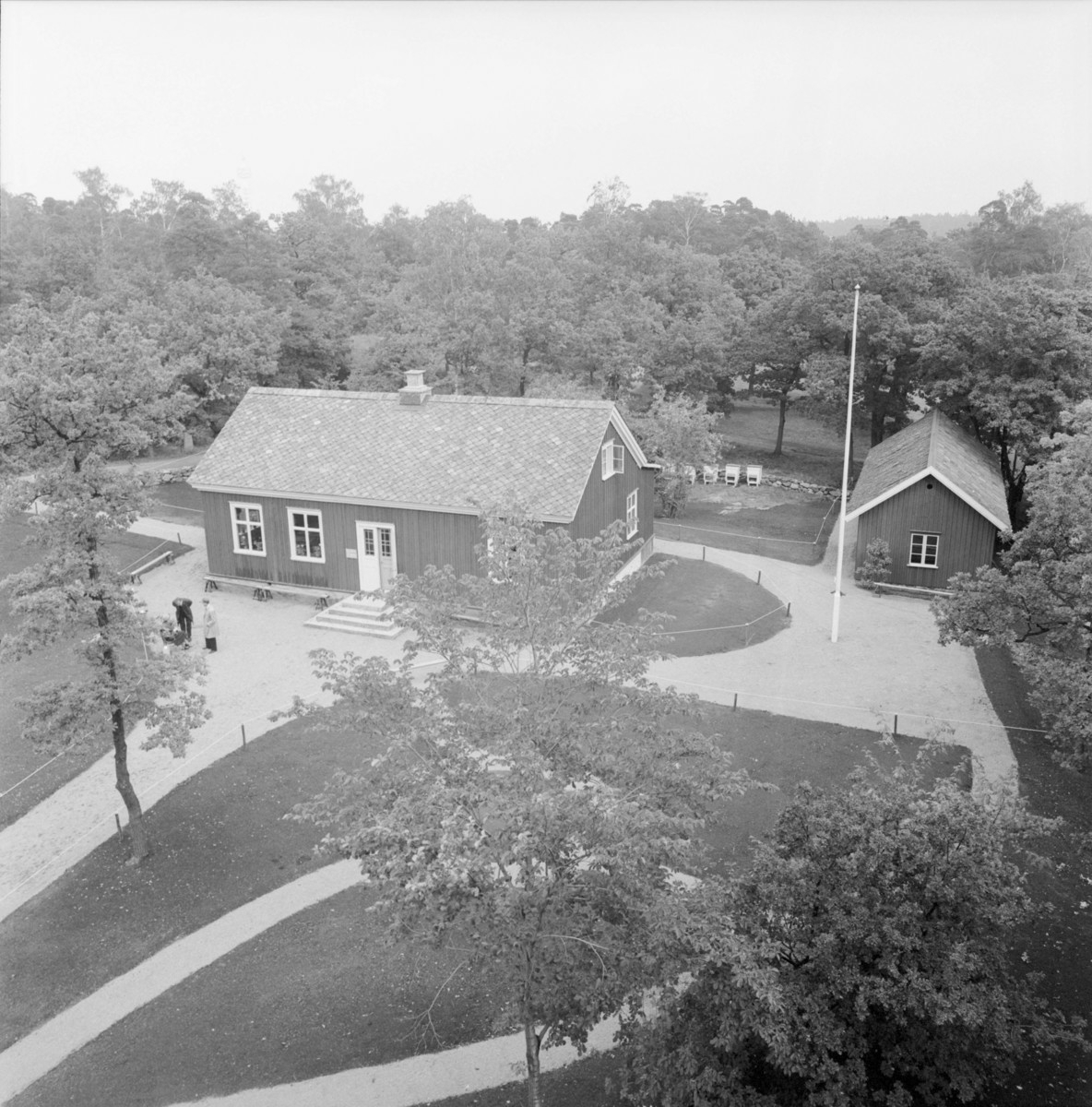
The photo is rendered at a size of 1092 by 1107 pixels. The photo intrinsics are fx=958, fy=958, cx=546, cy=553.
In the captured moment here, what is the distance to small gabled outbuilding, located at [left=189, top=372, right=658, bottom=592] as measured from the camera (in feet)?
81.7

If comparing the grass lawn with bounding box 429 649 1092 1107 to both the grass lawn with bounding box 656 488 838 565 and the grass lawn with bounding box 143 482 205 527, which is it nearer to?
the grass lawn with bounding box 656 488 838 565

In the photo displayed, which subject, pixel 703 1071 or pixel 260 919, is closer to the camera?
pixel 703 1071

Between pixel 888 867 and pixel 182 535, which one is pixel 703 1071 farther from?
pixel 182 535

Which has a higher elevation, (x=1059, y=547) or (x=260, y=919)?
(x=1059, y=547)

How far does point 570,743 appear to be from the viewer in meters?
9.82

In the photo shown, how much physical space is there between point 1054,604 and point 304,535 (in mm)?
18473

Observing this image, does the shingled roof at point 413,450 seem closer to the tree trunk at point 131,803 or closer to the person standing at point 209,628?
the person standing at point 209,628

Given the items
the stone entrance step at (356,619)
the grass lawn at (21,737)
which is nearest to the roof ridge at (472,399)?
the stone entrance step at (356,619)

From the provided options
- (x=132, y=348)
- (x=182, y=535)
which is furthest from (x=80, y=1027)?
(x=182, y=535)

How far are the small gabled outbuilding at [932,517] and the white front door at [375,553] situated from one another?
1323 centimetres

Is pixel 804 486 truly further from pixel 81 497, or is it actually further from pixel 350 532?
pixel 81 497

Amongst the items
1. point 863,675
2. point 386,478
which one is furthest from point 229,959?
point 863,675

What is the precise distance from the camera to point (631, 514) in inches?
1140

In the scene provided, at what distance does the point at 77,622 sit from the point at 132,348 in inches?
164
